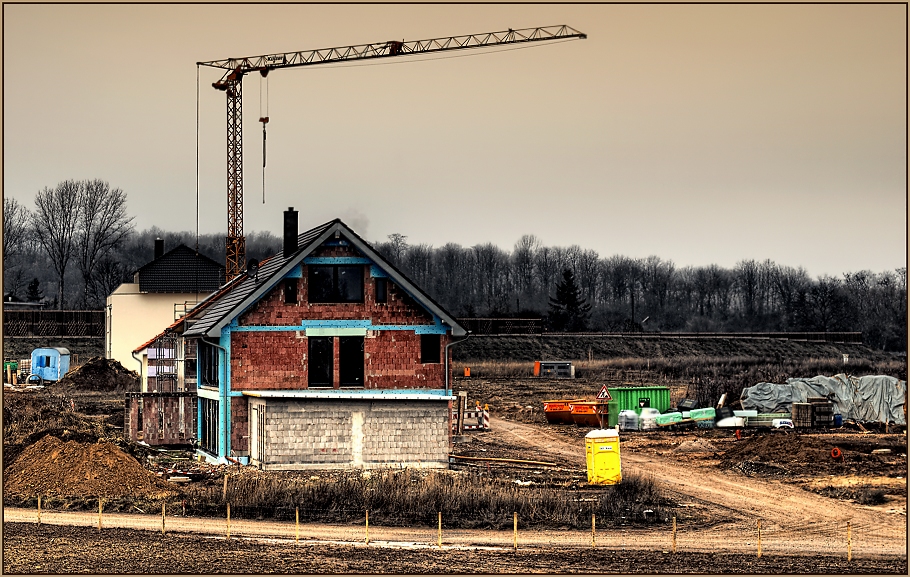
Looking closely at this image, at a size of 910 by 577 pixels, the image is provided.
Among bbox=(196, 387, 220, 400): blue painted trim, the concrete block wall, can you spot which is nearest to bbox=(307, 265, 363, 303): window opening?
the concrete block wall

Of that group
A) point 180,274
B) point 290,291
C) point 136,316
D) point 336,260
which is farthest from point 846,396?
point 136,316

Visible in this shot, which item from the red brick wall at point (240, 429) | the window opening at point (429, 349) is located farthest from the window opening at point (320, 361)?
the window opening at point (429, 349)

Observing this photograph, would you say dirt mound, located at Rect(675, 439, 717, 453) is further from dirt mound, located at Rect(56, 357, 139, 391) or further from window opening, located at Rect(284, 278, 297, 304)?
dirt mound, located at Rect(56, 357, 139, 391)

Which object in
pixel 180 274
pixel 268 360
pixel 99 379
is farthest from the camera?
pixel 180 274

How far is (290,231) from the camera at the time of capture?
37.7 meters

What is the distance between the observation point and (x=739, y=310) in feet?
521

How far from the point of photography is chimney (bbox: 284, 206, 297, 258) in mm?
37594

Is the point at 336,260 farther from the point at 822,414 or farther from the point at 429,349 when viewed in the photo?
the point at 822,414

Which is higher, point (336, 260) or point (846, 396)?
point (336, 260)

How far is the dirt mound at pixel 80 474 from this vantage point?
30.3 meters

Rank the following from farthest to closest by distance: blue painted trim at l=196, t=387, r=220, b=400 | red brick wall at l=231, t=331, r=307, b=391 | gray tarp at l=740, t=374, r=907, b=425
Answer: gray tarp at l=740, t=374, r=907, b=425, blue painted trim at l=196, t=387, r=220, b=400, red brick wall at l=231, t=331, r=307, b=391

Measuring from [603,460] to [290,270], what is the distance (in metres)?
10.6

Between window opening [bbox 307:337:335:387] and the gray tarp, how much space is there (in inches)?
940

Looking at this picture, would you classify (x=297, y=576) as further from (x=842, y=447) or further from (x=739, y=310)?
(x=739, y=310)
